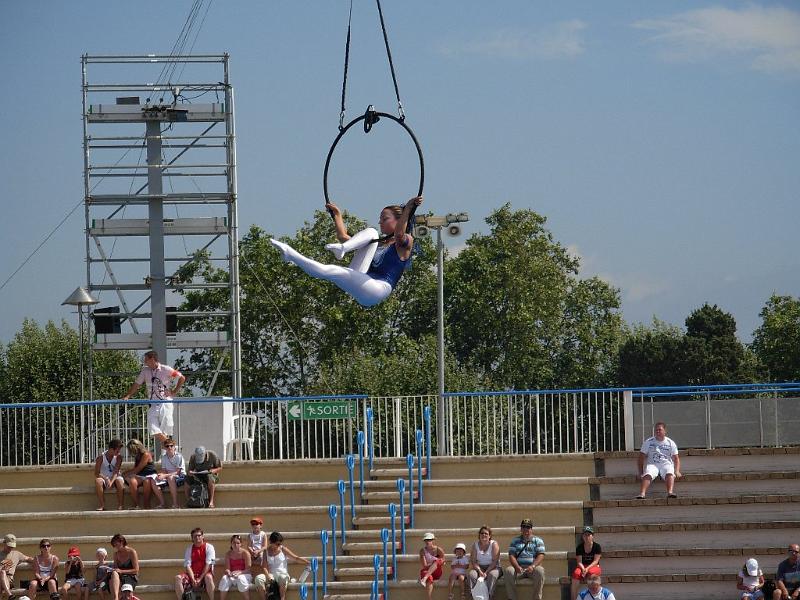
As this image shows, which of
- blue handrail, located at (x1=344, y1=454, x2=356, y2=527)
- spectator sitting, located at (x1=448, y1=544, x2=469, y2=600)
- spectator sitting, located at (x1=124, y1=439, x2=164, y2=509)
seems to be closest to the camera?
spectator sitting, located at (x1=448, y1=544, x2=469, y2=600)

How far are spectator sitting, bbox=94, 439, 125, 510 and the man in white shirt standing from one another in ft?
19.1

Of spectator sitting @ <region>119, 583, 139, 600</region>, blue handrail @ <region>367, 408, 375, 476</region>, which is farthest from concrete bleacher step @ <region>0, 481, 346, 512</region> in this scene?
spectator sitting @ <region>119, 583, 139, 600</region>

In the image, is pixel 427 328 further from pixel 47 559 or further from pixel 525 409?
pixel 47 559

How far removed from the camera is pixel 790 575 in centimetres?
1434

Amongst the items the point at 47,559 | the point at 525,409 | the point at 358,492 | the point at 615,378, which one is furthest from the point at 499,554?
Result: the point at 615,378

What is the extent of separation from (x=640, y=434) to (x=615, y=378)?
105 feet

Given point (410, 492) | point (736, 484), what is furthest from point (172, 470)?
point (736, 484)

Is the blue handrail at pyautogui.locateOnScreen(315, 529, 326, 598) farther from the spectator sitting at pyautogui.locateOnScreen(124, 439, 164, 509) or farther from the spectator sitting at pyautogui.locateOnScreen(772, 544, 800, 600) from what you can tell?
the spectator sitting at pyautogui.locateOnScreen(772, 544, 800, 600)

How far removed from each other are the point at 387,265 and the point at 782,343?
38762mm

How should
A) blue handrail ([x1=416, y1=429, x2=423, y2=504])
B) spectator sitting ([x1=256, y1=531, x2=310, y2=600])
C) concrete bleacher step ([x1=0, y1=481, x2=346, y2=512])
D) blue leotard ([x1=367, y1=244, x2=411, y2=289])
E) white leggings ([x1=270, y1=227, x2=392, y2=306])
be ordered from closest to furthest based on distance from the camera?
white leggings ([x1=270, y1=227, x2=392, y2=306])
blue leotard ([x1=367, y1=244, x2=411, y2=289])
spectator sitting ([x1=256, y1=531, x2=310, y2=600])
blue handrail ([x1=416, y1=429, x2=423, y2=504])
concrete bleacher step ([x1=0, y1=481, x2=346, y2=512])

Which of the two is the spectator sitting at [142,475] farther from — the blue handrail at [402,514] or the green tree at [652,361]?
the green tree at [652,361]

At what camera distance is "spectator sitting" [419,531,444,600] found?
14891mm

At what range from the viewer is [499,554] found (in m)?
15.0

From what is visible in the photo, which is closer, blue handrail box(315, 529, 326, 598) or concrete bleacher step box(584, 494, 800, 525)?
blue handrail box(315, 529, 326, 598)
